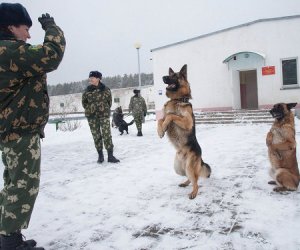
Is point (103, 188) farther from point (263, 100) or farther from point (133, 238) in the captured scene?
point (263, 100)

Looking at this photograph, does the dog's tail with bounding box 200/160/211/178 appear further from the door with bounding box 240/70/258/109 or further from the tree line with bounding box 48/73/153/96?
the tree line with bounding box 48/73/153/96

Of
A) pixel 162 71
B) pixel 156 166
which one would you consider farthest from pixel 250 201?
pixel 162 71

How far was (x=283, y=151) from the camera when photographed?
4.03 m

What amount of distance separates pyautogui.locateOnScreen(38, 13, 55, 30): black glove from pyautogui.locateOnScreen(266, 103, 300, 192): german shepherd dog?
3.06 meters

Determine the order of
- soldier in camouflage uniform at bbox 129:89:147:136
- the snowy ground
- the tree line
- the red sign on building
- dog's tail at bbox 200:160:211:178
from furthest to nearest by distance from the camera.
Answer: the tree line → the red sign on building → soldier in camouflage uniform at bbox 129:89:147:136 → dog's tail at bbox 200:160:211:178 → the snowy ground

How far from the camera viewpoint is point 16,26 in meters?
2.50

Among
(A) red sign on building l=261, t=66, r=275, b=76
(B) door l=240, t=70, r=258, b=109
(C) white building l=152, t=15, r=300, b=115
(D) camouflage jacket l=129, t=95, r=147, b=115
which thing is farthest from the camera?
(B) door l=240, t=70, r=258, b=109

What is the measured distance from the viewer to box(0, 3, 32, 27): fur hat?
2.44m

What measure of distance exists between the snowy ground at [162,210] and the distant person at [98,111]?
0.86m

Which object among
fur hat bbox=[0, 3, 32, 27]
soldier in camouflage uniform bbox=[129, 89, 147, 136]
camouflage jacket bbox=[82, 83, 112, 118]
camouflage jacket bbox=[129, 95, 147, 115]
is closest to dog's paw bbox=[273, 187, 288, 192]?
fur hat bbox=[0, 3, 32, 27]

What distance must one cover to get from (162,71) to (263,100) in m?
6.67

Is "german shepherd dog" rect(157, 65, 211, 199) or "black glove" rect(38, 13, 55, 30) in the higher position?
"black glove" rect(38, 13, 55, 30)

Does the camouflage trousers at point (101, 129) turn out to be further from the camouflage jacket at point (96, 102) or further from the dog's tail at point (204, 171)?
the dog's tail at point (204, 171)

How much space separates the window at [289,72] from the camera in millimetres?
15438
